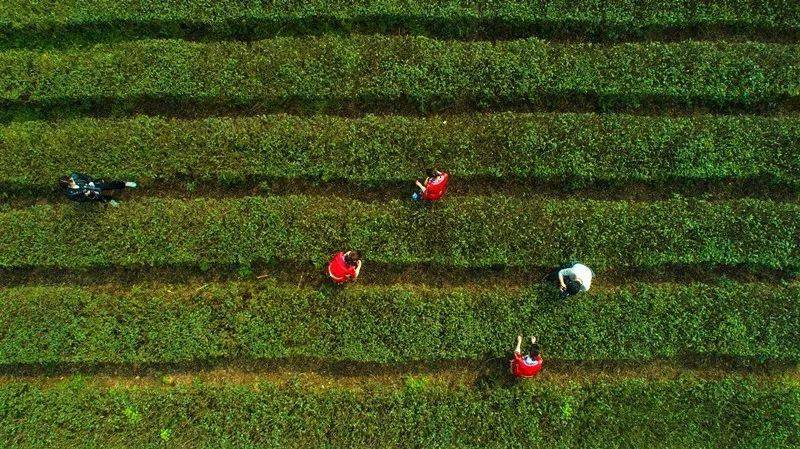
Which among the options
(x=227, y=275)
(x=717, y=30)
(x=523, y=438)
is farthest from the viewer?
(x=717, y=30)

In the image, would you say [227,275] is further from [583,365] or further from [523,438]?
[583,365]

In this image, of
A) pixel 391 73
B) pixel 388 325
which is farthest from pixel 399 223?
pixel 391 73

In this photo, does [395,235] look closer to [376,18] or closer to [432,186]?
[432,186]

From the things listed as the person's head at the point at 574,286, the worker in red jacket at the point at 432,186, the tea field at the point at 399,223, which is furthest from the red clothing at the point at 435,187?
the person's head at the point at 574,286

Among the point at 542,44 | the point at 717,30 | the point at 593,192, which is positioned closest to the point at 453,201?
the point at 593,192

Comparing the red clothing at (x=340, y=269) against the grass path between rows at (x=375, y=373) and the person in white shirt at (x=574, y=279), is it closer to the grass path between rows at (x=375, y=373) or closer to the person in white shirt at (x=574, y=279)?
the grass path between rows at (x=375, y=373)

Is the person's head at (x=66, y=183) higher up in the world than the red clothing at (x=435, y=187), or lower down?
lower down
